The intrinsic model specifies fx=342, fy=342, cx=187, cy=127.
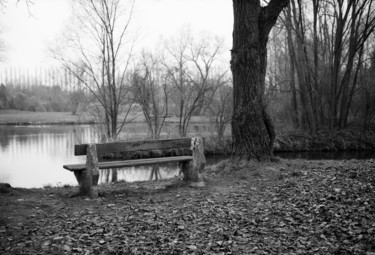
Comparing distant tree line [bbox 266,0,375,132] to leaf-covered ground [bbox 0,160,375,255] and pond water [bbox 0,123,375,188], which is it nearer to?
pond water [bbox 0,123,375,188]

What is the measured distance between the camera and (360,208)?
4797mm

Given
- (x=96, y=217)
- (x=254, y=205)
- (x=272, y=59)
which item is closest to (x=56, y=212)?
(x=96, y=217)

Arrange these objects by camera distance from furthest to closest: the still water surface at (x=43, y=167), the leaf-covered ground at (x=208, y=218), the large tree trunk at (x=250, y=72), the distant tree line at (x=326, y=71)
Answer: the distant tree line at (x=326, y=71) < the still water surface at (x=43, y=167) < the large tree trunk at (x=250, y=72) < the leaf-covered ground at (x=208, y=218)

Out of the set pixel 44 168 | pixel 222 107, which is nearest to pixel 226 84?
pixel 222 107

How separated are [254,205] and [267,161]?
2.43 m

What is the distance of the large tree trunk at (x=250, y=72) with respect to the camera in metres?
7.57

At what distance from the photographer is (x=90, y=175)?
6137mm

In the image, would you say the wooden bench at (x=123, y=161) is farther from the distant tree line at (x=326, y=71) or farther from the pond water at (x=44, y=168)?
the distant tree line at (x=326, y=71)

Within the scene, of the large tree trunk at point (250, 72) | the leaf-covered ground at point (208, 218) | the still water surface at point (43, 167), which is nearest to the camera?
the leaf-covered ground at point (208, 218)

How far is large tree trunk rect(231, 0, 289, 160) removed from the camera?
757 centimetres

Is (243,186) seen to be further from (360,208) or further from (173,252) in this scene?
(173,252)

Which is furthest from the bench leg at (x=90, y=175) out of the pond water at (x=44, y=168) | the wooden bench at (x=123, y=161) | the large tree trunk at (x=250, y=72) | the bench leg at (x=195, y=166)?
the pond water at (x=44, y=168)

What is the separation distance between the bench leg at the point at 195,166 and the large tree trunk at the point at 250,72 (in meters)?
1.21

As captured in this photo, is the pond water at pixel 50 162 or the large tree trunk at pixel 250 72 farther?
the pond water at pixel 50 162
